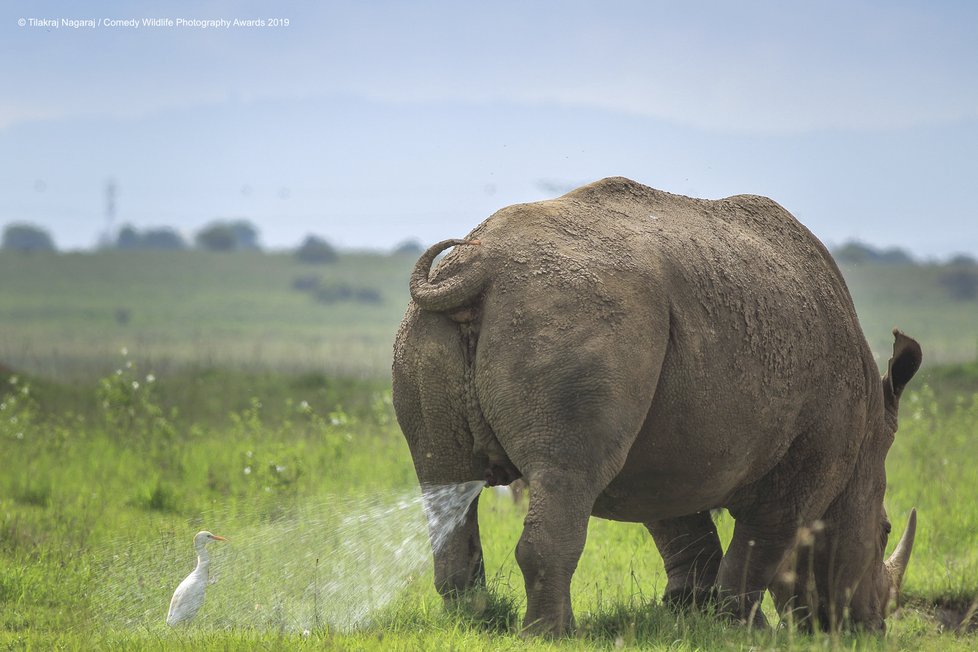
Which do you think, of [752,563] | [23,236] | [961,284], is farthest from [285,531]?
[23,236]

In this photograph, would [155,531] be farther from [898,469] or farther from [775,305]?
[898,469]

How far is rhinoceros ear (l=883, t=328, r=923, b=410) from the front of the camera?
736 centimetres

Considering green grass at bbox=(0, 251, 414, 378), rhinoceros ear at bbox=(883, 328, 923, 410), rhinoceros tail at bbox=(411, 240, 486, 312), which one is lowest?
green grass at bbox=(0, 251, 414, 378)

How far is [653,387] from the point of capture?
5.62 metres

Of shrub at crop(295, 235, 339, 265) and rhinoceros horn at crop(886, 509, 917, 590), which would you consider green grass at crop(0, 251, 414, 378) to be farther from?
rhinoceros horn at crop(886, 509, 917, 590)

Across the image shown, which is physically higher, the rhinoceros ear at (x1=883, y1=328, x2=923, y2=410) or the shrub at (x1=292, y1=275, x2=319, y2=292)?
the rhinoceros ear at (x1=883, y1=328, x2=923, y2=410)

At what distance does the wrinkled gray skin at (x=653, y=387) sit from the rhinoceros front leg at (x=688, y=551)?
0.28ft

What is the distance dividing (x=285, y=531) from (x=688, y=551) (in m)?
2.76

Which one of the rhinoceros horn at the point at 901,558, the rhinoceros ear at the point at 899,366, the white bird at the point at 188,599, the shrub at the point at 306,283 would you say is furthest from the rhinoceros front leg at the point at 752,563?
the shrub at the point at 306,283

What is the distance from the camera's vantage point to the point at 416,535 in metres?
6.34

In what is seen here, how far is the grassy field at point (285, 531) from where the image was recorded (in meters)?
6.12

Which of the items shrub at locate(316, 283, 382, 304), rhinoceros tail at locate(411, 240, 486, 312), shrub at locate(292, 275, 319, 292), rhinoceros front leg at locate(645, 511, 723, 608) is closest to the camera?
rhinoceros tail at locate(411, 240, 486, 312)

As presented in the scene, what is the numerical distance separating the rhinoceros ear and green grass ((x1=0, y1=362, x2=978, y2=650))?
1.41 metres

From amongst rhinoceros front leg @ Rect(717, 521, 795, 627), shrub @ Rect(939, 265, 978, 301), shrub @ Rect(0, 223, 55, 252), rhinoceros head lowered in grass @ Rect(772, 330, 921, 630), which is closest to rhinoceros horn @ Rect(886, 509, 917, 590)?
rhinoceros head lowered in grass @ Rect(772, 330, 921, 630)
